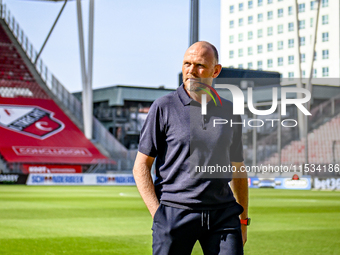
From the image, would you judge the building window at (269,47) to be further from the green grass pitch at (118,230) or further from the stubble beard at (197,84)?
the stubble beard at (197,84)

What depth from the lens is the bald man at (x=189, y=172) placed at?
281cm

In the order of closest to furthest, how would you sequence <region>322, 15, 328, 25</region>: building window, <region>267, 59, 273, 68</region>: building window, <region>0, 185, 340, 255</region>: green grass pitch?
<region>0, 185, 340, 255</region>: green grass pitch
<region>322, 15, 328, 25</region>: building window
<region>267, 59, 273, 68</region>: building window

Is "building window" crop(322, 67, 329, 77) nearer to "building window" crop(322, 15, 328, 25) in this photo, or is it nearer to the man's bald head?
"building window" crop(322, 15, 328, 25)

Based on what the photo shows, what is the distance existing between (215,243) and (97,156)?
37.9 metres

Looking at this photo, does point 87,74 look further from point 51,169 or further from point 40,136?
point 51,169

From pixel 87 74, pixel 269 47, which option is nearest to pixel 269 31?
pixel 269 47

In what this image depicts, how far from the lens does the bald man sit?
9.23 ft

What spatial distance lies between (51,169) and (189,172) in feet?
116

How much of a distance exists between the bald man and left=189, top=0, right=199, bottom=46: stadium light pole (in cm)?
193

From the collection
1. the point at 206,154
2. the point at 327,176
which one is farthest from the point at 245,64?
the point at 206,154

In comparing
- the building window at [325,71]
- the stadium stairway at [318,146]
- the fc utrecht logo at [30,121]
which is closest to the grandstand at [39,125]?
the fc utrecht logo at [30,121]

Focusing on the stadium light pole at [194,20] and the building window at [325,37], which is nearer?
the stadium light pole at [194,20]

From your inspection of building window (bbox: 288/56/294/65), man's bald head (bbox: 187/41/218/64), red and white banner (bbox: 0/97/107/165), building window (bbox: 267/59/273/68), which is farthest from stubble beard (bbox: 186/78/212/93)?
building window (bbox: 267/59/273/68)

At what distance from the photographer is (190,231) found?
282cm
